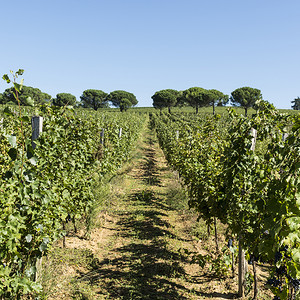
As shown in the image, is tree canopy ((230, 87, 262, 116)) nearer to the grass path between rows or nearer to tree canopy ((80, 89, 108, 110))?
tree canopy ((80, 89, 108, 110))

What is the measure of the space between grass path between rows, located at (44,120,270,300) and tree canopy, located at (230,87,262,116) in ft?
177

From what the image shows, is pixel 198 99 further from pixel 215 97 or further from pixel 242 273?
pixel 242 273

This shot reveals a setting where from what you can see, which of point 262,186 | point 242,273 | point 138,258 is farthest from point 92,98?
point 262,186

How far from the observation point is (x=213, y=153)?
5.60m

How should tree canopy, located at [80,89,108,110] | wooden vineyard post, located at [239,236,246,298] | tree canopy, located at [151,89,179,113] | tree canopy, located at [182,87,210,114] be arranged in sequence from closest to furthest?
1. wooden vineyard post, located at [239,236,246,298]
2. tree canopy, located at [182,87,210,114]
3. tree canopy, located at [151,89,179,113]
4. tree canopy, located at [80,89,108,110]

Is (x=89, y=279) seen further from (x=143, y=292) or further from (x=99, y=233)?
(x=99, y=233)

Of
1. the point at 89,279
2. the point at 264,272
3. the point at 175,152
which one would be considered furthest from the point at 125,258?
the point at 175,152

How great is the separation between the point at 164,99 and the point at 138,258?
71.9m

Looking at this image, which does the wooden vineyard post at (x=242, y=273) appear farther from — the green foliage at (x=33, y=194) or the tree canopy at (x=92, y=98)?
the tree canopy at (x=92, y=98)

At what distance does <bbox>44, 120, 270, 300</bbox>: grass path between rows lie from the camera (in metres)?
3.79

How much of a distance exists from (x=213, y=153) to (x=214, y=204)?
5.13ft

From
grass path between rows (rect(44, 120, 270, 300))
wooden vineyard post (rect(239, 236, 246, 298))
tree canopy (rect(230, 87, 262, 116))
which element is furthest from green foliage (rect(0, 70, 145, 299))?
tree canopy (rect(230, 87, 262, 116))

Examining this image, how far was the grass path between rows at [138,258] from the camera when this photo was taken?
3.79 metres

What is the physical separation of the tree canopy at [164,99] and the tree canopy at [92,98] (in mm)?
16573
